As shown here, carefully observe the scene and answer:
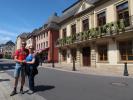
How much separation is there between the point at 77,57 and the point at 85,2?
802 centimetres

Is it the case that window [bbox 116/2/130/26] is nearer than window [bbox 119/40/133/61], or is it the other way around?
window [bbox 119/40/133/61]

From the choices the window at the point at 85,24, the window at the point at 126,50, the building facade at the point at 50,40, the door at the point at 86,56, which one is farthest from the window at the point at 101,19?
the building facade at the point at 50,40

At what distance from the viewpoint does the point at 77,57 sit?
28.7 meters

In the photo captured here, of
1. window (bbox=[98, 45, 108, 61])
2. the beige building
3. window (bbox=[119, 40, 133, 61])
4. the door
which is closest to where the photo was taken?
window (bbox=[119, 40, 133, 61])

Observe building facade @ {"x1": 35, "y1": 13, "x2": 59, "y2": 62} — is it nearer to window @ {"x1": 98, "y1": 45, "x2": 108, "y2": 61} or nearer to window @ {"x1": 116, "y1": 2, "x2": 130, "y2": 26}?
window @ {"x1": 98, "y1": 45, "x2": 108, "y2": 61}

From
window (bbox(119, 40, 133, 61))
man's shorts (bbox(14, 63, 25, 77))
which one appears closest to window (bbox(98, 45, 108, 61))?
window (bbox(119, 40, 133, 61))

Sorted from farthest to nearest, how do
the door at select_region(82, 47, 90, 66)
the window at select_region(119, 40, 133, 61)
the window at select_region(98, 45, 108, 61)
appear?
the door at select_region(82, 47, 90, 66) → the window at select_region(98, 45, 108, 61) → the window at select_region(119, 40, 133, 61)

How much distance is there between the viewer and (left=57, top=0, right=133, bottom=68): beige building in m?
19.2

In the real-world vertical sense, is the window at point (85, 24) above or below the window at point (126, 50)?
above

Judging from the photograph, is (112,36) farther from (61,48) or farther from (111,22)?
(61,48)

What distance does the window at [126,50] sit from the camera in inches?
750

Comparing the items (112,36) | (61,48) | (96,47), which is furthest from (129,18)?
(61,48)

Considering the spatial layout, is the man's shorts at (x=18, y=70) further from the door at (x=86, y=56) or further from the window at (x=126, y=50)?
the door at (x=86, y=56)

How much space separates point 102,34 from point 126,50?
130 inches
